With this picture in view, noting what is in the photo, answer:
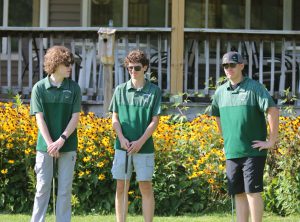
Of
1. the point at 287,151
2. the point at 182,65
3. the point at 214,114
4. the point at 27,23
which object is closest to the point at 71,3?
the point at 27,23

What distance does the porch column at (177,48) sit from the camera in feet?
41.5

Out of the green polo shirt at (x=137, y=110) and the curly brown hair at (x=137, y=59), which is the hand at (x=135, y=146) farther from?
the curly brown hair at (x=137, y=59)

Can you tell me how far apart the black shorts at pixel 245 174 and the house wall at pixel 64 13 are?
9.79 m

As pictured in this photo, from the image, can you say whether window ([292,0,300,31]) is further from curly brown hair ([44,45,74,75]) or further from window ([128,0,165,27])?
curly brown hair ([44,45,74,75])

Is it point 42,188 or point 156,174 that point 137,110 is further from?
point 156,174

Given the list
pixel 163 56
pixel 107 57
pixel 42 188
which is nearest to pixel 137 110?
pixel 42 188

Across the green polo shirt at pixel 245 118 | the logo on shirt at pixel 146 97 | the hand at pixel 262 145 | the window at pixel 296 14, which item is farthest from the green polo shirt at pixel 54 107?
the window at pixel 296 14

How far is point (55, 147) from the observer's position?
683cm

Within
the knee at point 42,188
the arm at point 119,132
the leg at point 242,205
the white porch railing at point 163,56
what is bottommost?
the leg at point 242,205

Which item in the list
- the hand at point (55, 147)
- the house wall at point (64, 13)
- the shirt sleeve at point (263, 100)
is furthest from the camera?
the house wall at point (64, 13)

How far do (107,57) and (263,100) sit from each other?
4251 mm

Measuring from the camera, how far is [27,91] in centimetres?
1306

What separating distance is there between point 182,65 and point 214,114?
555cm

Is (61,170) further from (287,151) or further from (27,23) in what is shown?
(27,23)
